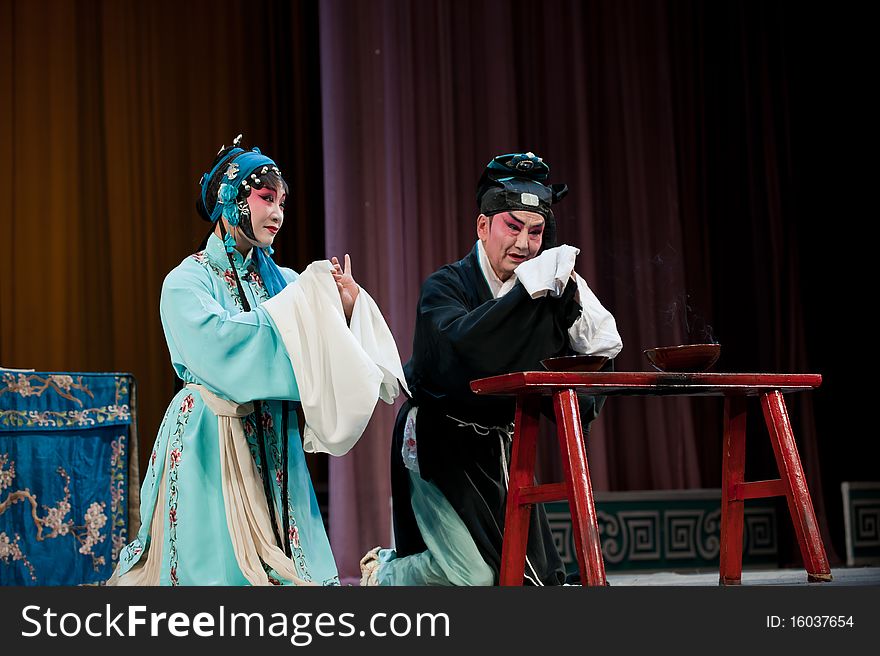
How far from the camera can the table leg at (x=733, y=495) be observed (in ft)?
9.09

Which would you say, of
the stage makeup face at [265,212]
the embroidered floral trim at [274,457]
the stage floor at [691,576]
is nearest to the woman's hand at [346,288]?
the stage makeup face at [265,212]

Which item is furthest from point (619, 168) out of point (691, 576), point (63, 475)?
point (63, 475)

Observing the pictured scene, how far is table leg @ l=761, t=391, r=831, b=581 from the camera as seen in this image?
8.32 ft

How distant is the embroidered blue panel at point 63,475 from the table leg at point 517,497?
1.53 metres

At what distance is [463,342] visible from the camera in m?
2.78

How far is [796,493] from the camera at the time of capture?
2.57 m

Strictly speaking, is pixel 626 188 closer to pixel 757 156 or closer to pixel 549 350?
pixel 757 156

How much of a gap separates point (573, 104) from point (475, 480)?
2.64 meters

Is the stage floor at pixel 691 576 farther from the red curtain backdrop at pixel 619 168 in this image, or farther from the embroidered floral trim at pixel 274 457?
the embroidered floral trim at pixel 274 457

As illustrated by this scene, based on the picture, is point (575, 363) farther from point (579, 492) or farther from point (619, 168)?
point (619, 168)

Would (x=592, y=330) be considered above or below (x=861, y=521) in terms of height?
above

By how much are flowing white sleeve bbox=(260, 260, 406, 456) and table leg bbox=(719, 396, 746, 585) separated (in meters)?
0.89

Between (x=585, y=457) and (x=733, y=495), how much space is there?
0.57 meters

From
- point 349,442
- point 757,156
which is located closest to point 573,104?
point 757,156
